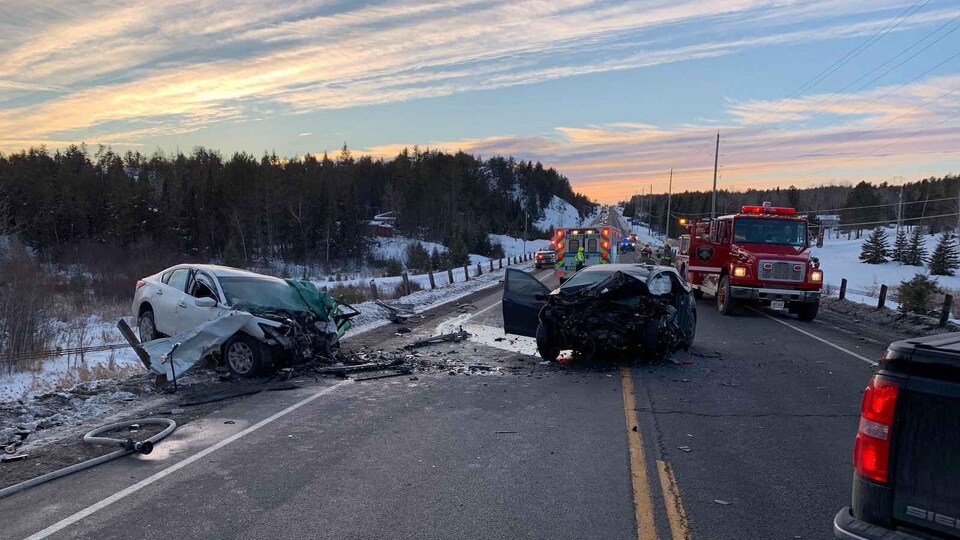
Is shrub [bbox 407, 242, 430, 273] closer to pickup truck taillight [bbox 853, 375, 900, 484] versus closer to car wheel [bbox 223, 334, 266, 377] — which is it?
car wheel [bbox 223, 334, 266, 377]

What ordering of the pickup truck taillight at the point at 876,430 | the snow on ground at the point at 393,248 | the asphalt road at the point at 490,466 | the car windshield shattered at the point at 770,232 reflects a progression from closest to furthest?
1. the pickup truck taillight at the point at 876,430
2. the asphalt road at the point at 490,466
3. the car windshield shattered at the point at 770,232
4. the snow on ground at the point at 393,248

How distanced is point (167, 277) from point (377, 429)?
652 centimetres

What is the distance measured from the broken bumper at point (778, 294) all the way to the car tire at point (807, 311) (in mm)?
172

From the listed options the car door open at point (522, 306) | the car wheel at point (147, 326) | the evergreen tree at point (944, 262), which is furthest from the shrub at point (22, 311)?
the evergreen tree at point (944, 262)

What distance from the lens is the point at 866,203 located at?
127188 millimetres

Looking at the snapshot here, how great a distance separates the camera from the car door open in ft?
36.6

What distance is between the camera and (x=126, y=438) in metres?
6.38

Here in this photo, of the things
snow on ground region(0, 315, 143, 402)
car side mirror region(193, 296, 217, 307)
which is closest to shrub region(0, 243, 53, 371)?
snow on ground region(0, 315, 143, 402)

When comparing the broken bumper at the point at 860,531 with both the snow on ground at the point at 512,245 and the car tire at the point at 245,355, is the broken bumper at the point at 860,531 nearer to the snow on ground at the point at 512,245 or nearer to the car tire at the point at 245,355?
the car tire at the point at 245,355

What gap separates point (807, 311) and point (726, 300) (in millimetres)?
2063

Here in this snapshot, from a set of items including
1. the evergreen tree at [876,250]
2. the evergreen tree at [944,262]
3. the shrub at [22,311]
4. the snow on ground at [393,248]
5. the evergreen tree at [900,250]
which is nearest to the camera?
the shrub at [22,311]

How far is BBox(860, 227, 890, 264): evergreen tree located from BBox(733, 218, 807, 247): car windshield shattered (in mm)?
69777

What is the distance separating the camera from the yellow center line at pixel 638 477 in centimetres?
413

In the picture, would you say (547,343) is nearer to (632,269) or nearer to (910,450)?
(632,269)
